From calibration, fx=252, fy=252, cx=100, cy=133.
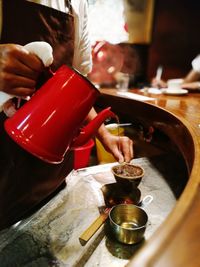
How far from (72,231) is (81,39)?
1.05 m

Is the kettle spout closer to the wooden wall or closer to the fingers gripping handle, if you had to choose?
the fingers gripping handle

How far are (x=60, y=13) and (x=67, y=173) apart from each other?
850 millimetres

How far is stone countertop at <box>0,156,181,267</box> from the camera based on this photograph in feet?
2.91

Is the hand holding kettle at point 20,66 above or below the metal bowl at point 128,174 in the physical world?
above

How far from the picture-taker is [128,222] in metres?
1.04

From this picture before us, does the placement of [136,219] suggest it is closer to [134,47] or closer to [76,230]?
[76,230]

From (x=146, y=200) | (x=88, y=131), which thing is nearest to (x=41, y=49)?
(x=88, y=131)

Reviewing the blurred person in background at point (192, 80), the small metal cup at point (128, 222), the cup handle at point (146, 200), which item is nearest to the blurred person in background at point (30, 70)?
the cup handle at point (146, 200)

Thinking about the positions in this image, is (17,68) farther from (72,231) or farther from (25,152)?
(72,231)

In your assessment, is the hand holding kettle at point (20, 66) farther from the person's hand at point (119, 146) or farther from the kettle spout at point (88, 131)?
the person's hand at point (119, 146)

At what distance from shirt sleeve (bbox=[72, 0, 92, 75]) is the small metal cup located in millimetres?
885

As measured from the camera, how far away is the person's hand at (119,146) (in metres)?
1.39

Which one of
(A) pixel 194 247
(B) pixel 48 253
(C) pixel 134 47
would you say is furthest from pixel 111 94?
(C) pixel 134 47

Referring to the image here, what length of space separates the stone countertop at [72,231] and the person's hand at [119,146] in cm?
18
